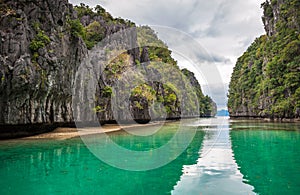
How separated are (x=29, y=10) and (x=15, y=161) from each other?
1397cm

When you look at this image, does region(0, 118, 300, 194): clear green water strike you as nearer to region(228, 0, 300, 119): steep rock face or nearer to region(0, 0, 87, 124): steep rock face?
region(0, 0, 87, 124): steep rock face

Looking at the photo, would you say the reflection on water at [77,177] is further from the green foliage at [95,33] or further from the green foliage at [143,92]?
the green foliage at [95,33]

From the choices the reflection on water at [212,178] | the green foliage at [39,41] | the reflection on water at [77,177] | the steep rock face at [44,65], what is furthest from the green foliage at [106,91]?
the reflection on water at [212,178]

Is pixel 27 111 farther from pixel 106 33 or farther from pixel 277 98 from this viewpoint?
pixel 277 98

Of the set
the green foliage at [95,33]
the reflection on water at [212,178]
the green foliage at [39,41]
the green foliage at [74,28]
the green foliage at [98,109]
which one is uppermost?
the green foliage at [95,33]

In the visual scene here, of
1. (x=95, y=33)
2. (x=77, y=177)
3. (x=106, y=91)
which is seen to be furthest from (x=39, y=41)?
(x=95, y=33)

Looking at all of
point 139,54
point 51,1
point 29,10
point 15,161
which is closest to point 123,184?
point 15,161

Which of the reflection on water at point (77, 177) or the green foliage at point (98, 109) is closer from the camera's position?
the reflection on water at point (77, 177)

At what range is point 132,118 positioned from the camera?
124ft

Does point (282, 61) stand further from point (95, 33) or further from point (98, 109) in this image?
point (95, 33)

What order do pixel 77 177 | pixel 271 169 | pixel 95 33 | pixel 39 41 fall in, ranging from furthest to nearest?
pixel 95 33, pixel 39 41, pixel 271 169, pixel 77 177

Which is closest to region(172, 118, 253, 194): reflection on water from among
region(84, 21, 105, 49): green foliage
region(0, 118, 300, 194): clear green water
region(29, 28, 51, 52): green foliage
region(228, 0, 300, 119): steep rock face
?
region(0, 118, 300, 194): clear green water

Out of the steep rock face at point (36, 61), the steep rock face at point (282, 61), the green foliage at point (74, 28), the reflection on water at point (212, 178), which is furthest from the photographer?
the steep rock face at point (282, 61)

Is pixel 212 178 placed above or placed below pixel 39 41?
below
